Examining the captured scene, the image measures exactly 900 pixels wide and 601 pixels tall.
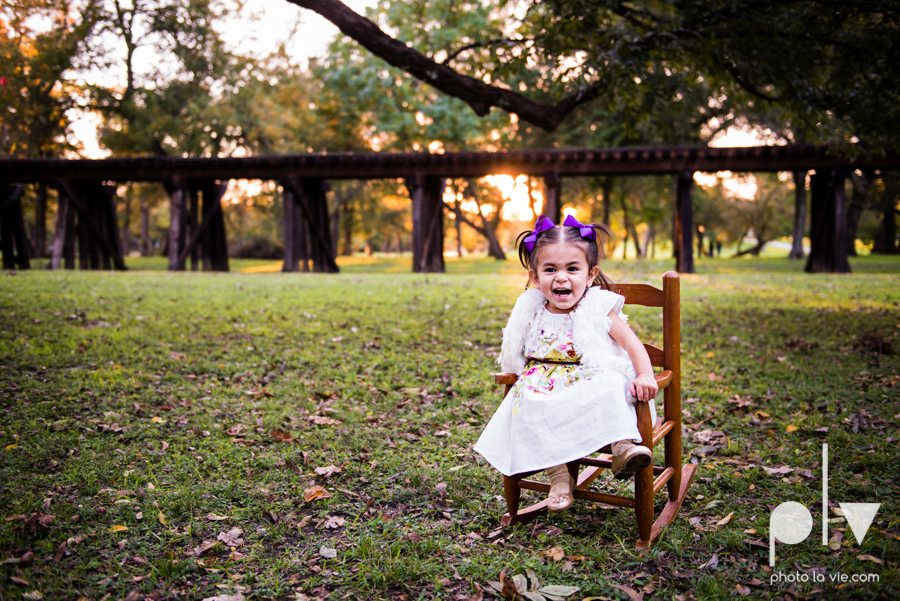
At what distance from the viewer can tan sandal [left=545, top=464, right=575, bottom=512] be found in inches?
115

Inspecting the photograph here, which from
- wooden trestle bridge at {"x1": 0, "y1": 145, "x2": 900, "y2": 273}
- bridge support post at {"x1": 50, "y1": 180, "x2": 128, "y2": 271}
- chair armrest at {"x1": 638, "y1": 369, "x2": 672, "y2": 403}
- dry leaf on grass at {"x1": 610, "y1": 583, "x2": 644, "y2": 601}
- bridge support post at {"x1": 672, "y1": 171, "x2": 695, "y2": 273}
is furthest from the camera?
bridge support post at {"x1": 50, "y1": 180, "x2": 128, "y2": 271}

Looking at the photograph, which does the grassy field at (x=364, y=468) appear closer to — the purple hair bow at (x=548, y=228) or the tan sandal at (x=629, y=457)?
the tan sandal at (x=629, y=457)

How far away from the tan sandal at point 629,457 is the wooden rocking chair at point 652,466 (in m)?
0.11

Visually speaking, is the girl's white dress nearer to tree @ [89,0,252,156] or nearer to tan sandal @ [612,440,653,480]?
tan sandal @ [612,440,653,480]

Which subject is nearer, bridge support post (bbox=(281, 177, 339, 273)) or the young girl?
the young girl

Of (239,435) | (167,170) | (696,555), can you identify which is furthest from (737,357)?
(167,170)

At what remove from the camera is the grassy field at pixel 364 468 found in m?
2.72

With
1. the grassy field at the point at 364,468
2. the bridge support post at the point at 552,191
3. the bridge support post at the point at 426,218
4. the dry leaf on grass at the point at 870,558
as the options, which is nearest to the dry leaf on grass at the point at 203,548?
the grassy field at the point at 364,468

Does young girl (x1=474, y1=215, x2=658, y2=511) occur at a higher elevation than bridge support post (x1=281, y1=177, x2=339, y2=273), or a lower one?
lower

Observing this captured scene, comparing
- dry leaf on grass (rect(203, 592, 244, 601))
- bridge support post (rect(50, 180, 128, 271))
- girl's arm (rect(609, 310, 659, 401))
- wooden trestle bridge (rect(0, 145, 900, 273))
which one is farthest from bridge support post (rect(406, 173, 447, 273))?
dry leaf on grass (rect(203, 592, 244, 601))

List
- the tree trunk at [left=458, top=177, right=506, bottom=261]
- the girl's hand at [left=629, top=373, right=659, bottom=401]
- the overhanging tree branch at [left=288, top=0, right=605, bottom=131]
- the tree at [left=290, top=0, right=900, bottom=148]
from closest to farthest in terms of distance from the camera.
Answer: the girl's hand at [left=629, top=373, right=659, bottom=401]
the tree at [left=290, top=0, right=900, bottom=148]
the overhanging tree branch at [left=288, top=0, right=605, bottom=131]
the tree trunk at [left=458, top=177, right=506, bottom=261]

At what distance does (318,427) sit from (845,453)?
376 cm

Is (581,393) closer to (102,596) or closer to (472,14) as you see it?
(102,596)

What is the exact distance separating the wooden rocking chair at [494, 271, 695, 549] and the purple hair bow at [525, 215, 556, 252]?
53cm
